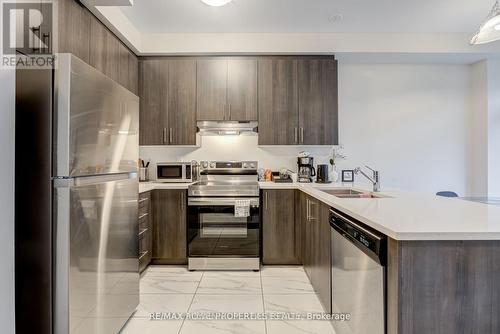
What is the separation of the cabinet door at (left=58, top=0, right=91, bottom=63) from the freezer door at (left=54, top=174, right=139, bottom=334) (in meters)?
1.13

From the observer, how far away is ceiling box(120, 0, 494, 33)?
9.30 ft

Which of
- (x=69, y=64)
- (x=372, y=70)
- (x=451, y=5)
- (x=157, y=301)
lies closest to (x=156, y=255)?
(x=157, y=301)

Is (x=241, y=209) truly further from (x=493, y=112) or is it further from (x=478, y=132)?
(x=493, y=112)

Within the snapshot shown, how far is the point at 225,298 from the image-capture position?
2562 millimetres

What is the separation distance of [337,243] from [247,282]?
1.39m

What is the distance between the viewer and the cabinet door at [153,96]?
3.59 metres

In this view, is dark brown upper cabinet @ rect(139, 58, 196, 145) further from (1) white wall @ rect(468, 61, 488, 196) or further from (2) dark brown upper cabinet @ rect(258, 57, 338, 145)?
(1) white wall @ rect(468, 61, 488, 196)

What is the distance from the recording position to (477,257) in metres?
1.10

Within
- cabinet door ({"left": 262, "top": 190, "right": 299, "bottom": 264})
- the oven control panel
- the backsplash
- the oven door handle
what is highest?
the backsplash

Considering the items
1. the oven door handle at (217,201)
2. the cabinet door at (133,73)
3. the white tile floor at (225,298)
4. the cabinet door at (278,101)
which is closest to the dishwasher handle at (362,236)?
the white tile floor at (225,298)

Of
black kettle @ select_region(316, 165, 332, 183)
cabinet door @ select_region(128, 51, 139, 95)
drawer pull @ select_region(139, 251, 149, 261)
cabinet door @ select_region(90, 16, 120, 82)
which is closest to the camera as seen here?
cabinet door @ select_region(90, 16, 120, 82)

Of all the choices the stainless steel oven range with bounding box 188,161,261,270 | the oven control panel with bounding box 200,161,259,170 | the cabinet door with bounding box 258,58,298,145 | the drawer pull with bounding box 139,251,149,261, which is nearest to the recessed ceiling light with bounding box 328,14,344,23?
the cabinet door with bounding box 258,58,298,145

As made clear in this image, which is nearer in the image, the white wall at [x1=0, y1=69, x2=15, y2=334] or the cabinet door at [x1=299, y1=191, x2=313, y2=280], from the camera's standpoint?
the white wall at [x1=0, y1=69, x2=15, y2=334]

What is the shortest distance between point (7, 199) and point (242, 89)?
267 centimetres
